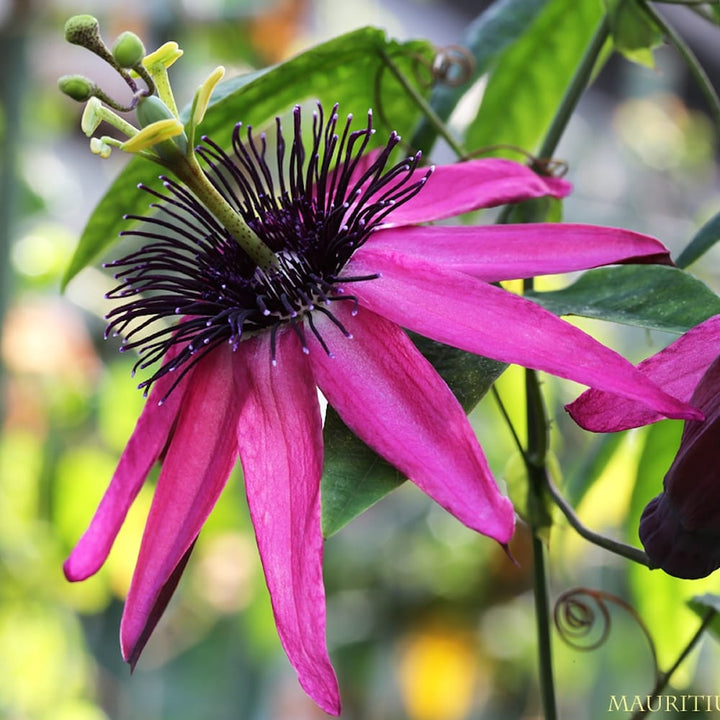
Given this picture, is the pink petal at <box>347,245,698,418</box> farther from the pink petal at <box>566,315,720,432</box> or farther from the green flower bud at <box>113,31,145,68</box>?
the green flower bud at <box>113,31,145,68</box>

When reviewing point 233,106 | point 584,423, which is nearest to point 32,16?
point 233,106

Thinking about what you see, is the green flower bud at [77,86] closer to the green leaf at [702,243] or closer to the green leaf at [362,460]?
the green leaf at [362,460]

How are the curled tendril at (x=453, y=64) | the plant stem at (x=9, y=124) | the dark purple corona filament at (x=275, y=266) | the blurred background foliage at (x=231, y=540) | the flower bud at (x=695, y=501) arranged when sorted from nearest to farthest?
1. the flower bud at (x=695, y=501)
2. the dark purple corona filament at (x=275, y=266)
3. the curled tendril at (x=453, y=64)
4. the plant stem at (x=9, y=124)
5. the blurred background foliage at (x=231, y=540)

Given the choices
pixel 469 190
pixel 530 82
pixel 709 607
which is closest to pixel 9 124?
pixel 530 82

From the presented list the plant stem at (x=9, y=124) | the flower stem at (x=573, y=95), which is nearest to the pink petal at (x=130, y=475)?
the flower stem at (x=573, y=95)

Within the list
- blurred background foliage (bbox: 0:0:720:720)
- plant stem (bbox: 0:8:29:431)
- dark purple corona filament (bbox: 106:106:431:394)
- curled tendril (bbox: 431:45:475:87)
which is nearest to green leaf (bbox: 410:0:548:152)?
curled tendril (bbox: 431:45:475:87)

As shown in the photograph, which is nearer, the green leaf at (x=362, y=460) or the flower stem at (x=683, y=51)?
the green leaf at (x=362, y=460)
